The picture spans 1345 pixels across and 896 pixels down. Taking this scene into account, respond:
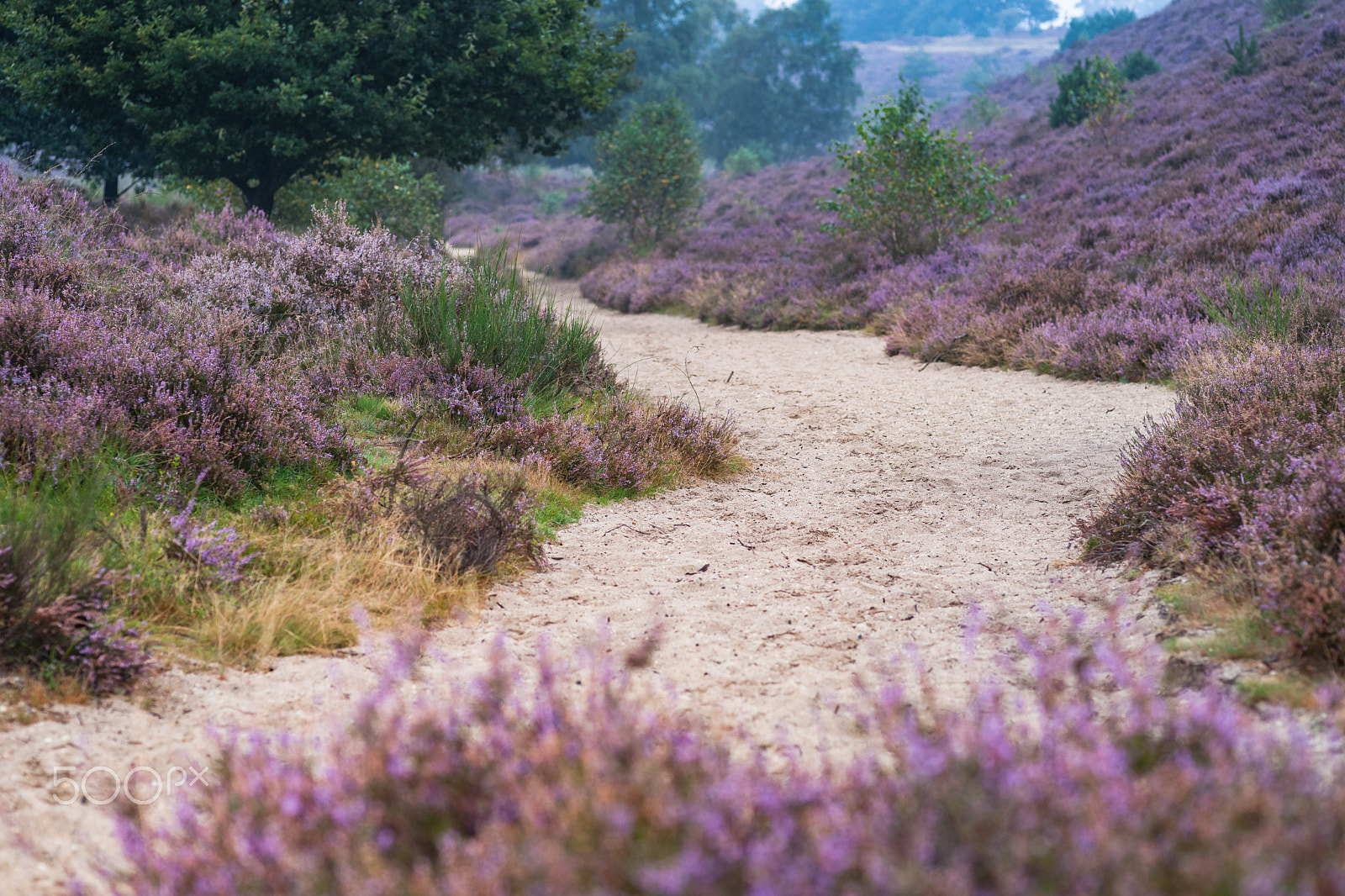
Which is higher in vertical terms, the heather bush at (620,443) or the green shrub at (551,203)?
the green shrub at (551,203)

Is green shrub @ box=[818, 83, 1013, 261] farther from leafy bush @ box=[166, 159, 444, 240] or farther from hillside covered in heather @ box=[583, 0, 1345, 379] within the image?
leafy bush @ box=[166, 159, 444, 240]

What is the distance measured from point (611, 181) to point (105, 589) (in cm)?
2387

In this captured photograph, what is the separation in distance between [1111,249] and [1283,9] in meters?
20.5

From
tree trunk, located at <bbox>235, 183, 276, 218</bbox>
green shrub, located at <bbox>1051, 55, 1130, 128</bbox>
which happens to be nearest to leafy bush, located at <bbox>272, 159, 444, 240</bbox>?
tree trunk, located at <bbox>235, 183, 276, 218</bbox>

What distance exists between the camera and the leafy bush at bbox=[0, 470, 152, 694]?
9.77 feet

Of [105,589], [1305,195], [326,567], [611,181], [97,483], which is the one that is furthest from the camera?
[611,181]

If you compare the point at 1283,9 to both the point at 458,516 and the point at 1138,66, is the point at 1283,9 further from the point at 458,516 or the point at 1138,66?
the point at 458,516

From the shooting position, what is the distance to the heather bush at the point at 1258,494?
304 centimetres

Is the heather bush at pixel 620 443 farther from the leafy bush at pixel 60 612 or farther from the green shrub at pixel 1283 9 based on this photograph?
the green shrub at pixel 1283 9

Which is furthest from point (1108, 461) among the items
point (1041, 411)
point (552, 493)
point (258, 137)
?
point (258, 137)

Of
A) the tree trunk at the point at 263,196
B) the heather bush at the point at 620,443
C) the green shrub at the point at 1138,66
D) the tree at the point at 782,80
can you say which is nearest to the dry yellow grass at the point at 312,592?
the heather bush at the point at 620,443

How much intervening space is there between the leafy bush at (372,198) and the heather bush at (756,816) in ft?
53.7

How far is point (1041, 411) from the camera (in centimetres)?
829

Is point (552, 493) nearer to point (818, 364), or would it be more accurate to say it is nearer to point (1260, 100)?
point (818, 364)
